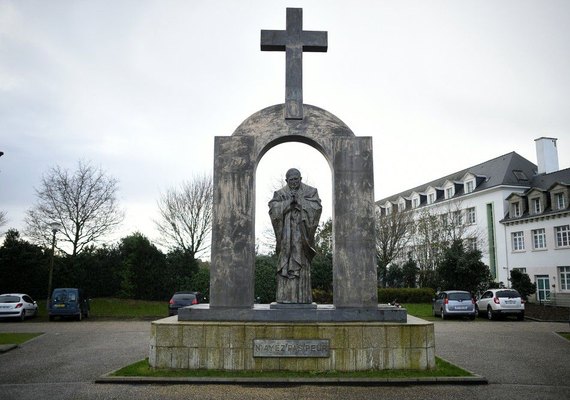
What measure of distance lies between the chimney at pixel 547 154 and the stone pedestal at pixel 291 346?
37409 millimetres

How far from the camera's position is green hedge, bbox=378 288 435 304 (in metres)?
32.7

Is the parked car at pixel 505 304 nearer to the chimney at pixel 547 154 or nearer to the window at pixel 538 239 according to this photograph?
the window at pixel 538 239

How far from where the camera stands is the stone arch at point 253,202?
9.45m

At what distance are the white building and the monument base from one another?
97.3ft

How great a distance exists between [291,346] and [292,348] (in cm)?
4

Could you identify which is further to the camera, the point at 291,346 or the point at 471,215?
the point at 471,215

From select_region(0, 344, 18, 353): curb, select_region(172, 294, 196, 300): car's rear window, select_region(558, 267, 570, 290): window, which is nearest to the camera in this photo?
select_region(0, 344, 18, 353): curb

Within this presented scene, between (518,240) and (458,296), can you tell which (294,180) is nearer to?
(458,296)

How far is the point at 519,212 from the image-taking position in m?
38.5

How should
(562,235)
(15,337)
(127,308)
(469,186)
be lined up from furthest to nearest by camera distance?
(469,186) < (562,235) < (127,308) < (15,337)

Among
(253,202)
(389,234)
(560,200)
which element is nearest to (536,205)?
(560,200)

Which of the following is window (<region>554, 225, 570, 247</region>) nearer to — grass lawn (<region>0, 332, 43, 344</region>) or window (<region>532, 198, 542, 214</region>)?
window (<region>532, 198, 542, 214</region>)

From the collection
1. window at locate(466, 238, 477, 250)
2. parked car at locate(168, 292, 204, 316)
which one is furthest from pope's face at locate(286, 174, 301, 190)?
A: window at locate(466, 238, 477, 250)

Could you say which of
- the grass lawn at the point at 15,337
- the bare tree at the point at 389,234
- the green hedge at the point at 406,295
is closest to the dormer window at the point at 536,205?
the bare tree at the point at 389,234
